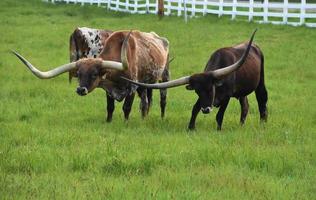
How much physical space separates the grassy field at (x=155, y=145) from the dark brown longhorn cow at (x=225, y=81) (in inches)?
14.6

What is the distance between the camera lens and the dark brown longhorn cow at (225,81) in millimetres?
9898

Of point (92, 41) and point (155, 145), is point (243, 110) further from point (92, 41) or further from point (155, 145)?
point (92, 41)

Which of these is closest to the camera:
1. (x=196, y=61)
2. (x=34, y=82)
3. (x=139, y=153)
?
(x=139, y=153)

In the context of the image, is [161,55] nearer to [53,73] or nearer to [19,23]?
[53,73]

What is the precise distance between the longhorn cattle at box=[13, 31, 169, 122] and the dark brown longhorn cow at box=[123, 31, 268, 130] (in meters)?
0.78

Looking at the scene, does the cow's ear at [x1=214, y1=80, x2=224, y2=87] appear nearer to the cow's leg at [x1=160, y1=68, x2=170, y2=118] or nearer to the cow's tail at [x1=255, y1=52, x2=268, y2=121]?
the cow's tail at [x1=255, y1=52, x2=268, y2=121]

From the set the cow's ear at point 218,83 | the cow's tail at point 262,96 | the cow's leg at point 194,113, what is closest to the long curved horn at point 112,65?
the cow's leg at point 194,113

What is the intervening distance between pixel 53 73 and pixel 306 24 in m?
17.3

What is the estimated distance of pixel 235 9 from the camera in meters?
28.5

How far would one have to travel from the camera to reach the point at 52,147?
8695 millimetres

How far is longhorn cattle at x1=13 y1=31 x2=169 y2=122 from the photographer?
34.0ft

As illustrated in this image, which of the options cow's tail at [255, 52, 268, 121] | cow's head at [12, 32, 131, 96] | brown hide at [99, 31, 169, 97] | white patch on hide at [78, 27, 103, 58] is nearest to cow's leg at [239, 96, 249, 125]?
cow's tail at [255, 52, 268, 121]

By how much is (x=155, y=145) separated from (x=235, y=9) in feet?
66.9

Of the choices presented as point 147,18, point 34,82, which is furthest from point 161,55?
point 147,18
